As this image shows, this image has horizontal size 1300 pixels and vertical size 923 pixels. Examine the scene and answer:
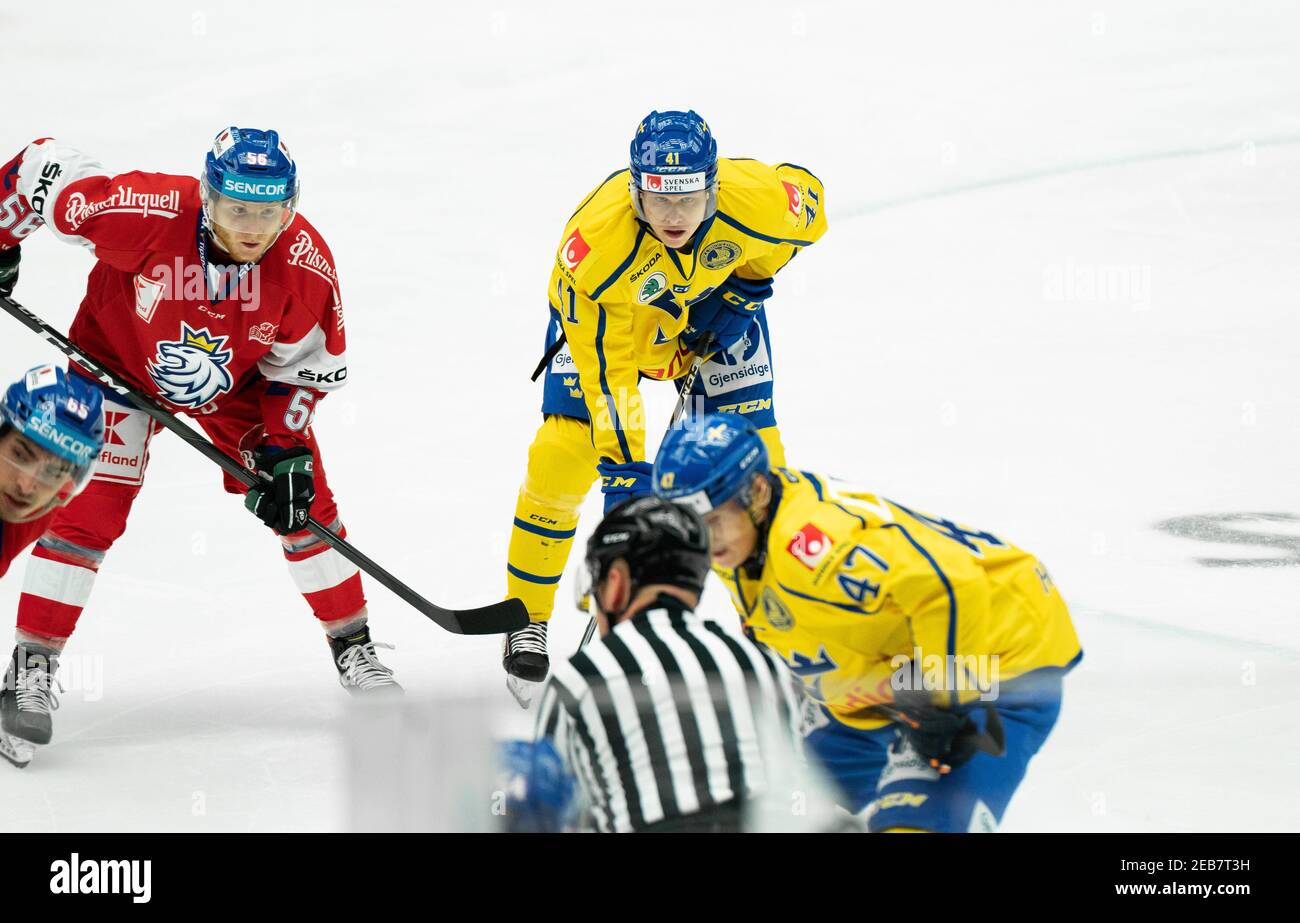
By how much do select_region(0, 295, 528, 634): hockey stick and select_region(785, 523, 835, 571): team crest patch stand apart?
59.8 inches

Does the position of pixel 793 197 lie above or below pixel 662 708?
above

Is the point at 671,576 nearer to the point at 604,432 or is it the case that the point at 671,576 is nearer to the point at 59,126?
the point at 604,432

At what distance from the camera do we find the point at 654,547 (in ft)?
6.86

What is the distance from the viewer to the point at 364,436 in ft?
17.1

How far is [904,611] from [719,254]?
1.49 metres

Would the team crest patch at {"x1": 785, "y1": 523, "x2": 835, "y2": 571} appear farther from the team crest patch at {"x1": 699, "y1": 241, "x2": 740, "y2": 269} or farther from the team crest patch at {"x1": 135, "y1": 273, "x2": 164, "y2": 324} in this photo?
the team crest patch at {"x1": 135, "y1": 273, "x2": 164, "y2": 324}

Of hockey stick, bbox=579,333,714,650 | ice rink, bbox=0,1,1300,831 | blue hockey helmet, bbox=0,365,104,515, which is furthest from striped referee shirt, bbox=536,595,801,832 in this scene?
hockey stick, bbox=579,333,714,650

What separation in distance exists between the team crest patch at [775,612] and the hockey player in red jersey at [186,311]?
1342 mm

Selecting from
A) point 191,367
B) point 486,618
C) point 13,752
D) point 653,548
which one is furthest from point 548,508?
point 653,548

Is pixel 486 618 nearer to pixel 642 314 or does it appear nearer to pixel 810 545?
pixel 642 314

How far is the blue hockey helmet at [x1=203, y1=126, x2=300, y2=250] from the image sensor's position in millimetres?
3289

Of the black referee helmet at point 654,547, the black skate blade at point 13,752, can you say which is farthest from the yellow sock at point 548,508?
the black referee helmet at point 654,547

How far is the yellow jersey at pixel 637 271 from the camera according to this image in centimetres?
354
